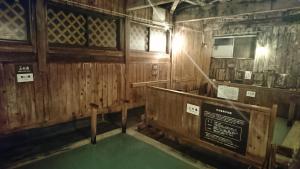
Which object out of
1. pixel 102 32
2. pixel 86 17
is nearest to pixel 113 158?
pixel 102 32

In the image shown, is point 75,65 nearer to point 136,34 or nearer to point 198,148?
point 136,34

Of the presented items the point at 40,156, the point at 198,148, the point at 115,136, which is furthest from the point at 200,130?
the point at 40,156

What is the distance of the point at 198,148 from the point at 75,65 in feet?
9.89

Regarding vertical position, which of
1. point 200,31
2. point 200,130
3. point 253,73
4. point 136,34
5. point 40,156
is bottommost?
point 40,156

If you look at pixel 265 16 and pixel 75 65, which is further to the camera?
pixel 265 16

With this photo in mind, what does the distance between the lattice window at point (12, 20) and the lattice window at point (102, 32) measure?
A: 1267 mm

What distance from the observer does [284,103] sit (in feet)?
16.9

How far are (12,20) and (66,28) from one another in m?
0.91

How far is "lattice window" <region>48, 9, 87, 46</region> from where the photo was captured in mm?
3555

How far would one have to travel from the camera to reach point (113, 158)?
304cm

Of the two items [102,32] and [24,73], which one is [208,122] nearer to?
[102,32]

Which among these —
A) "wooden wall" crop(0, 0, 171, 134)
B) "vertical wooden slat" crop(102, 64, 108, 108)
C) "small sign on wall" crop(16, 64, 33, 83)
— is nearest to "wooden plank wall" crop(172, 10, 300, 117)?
"wooden wall" crop(0, 0, 171, 134)

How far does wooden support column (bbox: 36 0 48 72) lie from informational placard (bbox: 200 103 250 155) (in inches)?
119

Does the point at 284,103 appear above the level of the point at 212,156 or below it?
above
